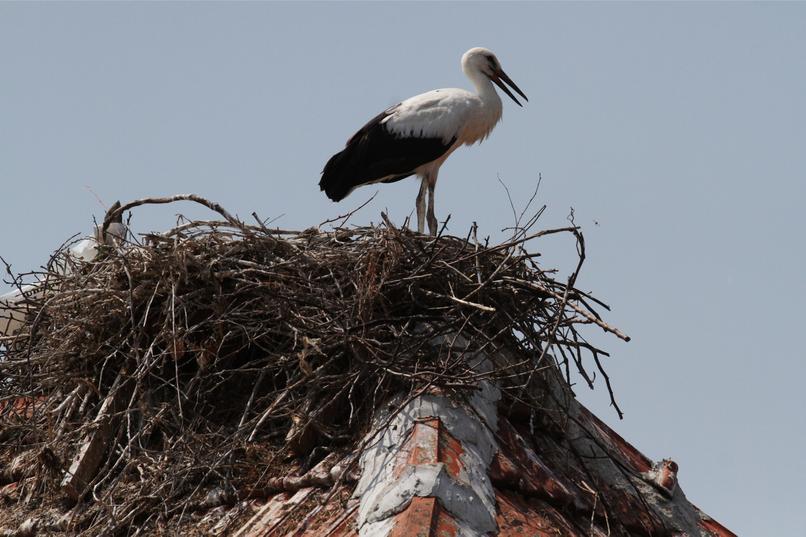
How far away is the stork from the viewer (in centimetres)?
884

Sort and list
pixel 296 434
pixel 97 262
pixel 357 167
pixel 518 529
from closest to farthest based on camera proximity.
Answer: pixel 518 529 → pixel 296 434 → pixel 97 262 → pixel 357 167

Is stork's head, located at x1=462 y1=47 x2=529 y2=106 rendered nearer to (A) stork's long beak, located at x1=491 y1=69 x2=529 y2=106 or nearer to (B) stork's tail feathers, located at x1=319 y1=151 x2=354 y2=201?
(A) stork's long beak, located at x1=491 y1=69 x2=529 y2=106

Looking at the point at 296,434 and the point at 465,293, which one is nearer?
the point at 296,434

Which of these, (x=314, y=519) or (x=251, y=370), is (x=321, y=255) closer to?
(x=251, y=370)

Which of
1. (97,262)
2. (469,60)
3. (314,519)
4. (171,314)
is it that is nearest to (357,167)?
(469,60)

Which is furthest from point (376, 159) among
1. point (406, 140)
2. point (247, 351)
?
point (247, 351)

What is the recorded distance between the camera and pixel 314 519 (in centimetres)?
461

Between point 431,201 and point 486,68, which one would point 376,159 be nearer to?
point 431,201

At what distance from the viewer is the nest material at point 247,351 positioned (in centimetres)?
507

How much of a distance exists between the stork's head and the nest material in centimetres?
397

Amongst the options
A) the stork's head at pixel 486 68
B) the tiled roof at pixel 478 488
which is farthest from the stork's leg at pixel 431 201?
the tiled roof at pixel 478 488

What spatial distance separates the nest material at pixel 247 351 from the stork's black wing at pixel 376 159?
2.83 metres

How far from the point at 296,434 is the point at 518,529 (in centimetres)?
102

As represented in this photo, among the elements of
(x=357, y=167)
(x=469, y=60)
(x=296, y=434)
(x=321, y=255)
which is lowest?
(x=296, y=434)
